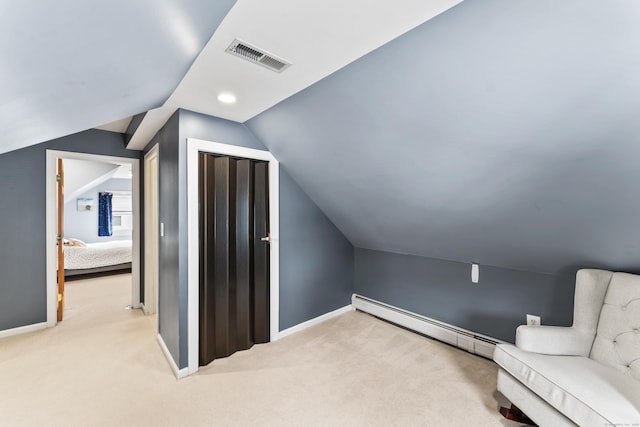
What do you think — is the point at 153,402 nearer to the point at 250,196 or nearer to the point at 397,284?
the point at 250,196

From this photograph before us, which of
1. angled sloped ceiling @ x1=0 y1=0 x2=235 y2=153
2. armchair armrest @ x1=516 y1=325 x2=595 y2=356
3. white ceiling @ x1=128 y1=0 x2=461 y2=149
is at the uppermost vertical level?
white ceiling @ x1=128 y1=0 x2=461 y2=149

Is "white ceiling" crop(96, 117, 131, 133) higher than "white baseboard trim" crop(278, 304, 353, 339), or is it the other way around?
"white ceiling" crop(96, 117, 131, 133)

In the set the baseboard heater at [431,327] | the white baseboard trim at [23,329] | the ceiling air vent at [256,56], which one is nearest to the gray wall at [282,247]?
the baseboard heater at [431,327]

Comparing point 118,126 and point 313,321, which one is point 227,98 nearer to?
point 118,126

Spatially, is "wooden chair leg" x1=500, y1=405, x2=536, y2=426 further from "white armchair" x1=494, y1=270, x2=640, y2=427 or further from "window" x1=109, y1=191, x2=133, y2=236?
"window" x1=109, y1=191, x2=133, y2=236

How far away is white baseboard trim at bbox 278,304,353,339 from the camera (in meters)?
2.90

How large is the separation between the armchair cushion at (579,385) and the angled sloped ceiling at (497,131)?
76 centimetres

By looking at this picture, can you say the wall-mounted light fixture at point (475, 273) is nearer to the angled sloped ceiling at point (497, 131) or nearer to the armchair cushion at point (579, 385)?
the angled sloped ceiling at point (497, 131)

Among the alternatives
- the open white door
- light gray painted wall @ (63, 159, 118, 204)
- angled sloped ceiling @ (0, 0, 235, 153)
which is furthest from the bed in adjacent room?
angled sloped ceiling @ (0, 0, 235, 153)

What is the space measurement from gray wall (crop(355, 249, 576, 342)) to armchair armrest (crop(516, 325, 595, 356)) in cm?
42

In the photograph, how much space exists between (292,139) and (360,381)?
78.2 inches

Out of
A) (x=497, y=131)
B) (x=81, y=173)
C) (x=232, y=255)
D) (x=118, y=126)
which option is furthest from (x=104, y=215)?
(x=497, y=131)

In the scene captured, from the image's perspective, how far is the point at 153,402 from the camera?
1887 mm

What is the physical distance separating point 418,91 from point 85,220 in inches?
328
